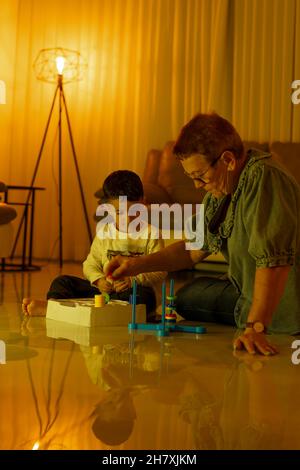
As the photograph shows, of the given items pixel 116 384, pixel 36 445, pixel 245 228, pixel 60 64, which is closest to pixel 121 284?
pixel 245 228

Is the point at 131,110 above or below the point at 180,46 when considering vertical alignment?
below

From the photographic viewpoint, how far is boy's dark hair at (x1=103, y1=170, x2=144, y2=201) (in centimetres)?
223

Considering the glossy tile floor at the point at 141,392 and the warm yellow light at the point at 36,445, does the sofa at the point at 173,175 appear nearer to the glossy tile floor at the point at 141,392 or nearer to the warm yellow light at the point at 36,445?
the glossy tile floor at the point at 141,392

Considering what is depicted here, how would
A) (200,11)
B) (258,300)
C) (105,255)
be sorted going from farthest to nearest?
(200,11) < (105,255) < (258,300)

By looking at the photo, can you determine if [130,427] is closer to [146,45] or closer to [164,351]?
[164,351]

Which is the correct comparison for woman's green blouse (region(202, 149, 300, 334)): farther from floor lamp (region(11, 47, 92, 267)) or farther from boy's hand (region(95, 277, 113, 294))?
floor lamp (region(11, 47, 92, 267))

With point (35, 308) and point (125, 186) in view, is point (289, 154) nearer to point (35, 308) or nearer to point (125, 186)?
point (125, 186)

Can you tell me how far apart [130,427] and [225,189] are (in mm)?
870

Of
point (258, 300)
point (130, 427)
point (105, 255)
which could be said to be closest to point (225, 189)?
point (258, 300)

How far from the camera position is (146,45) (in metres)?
4.91

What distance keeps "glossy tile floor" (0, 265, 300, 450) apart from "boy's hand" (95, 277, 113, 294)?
0.33 metres

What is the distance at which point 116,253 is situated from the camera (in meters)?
2.27

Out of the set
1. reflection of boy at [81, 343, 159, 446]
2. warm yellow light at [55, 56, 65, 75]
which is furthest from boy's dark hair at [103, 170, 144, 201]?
warm yellow light at [55, 56, 65, 75]
